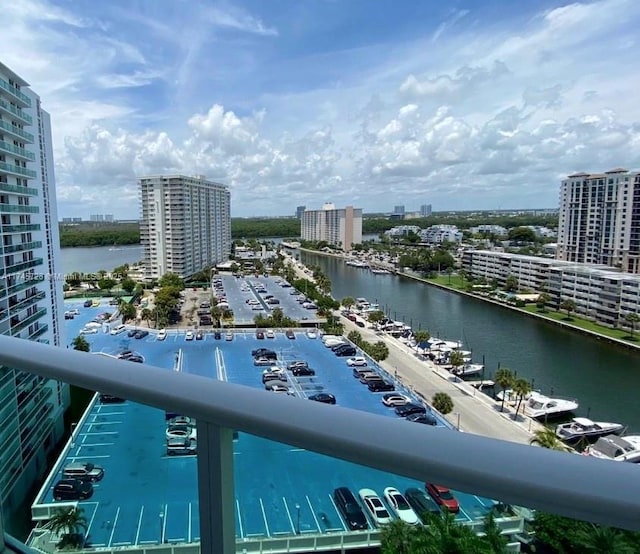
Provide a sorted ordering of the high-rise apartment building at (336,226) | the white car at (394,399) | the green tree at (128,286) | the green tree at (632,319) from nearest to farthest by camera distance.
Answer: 1. the white car at (394,399)
2. the green tree at (632,319)
3. the green tree at (128,286)
4. the high-rise apartment building at (336,226)

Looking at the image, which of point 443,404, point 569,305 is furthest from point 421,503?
point 569,305

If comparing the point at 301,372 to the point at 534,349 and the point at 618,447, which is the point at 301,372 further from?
the point at 534,349

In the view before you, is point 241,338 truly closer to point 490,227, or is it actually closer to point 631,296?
point 631,296

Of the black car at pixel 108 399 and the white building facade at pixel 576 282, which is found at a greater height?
the black car at pixel 108 399

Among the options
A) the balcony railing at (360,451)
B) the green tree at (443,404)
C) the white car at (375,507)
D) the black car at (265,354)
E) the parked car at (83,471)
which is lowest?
the green tree at (443,404)

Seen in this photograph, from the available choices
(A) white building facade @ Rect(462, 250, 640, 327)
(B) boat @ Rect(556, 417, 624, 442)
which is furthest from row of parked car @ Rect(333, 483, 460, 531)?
(A) white building facade @ Rect(462, 250, 640, 327)

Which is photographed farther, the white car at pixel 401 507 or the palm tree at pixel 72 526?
the palm tree at pixel 72 526

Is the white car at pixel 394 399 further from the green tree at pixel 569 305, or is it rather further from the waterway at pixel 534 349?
the green tree at pixel 569 305

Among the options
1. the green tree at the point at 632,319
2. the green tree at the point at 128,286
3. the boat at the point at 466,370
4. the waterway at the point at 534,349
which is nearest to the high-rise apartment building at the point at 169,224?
the green tree at the point at 128,286

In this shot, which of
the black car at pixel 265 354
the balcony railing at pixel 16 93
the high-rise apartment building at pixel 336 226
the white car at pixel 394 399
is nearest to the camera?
the balcony railing at pixel 16 93
